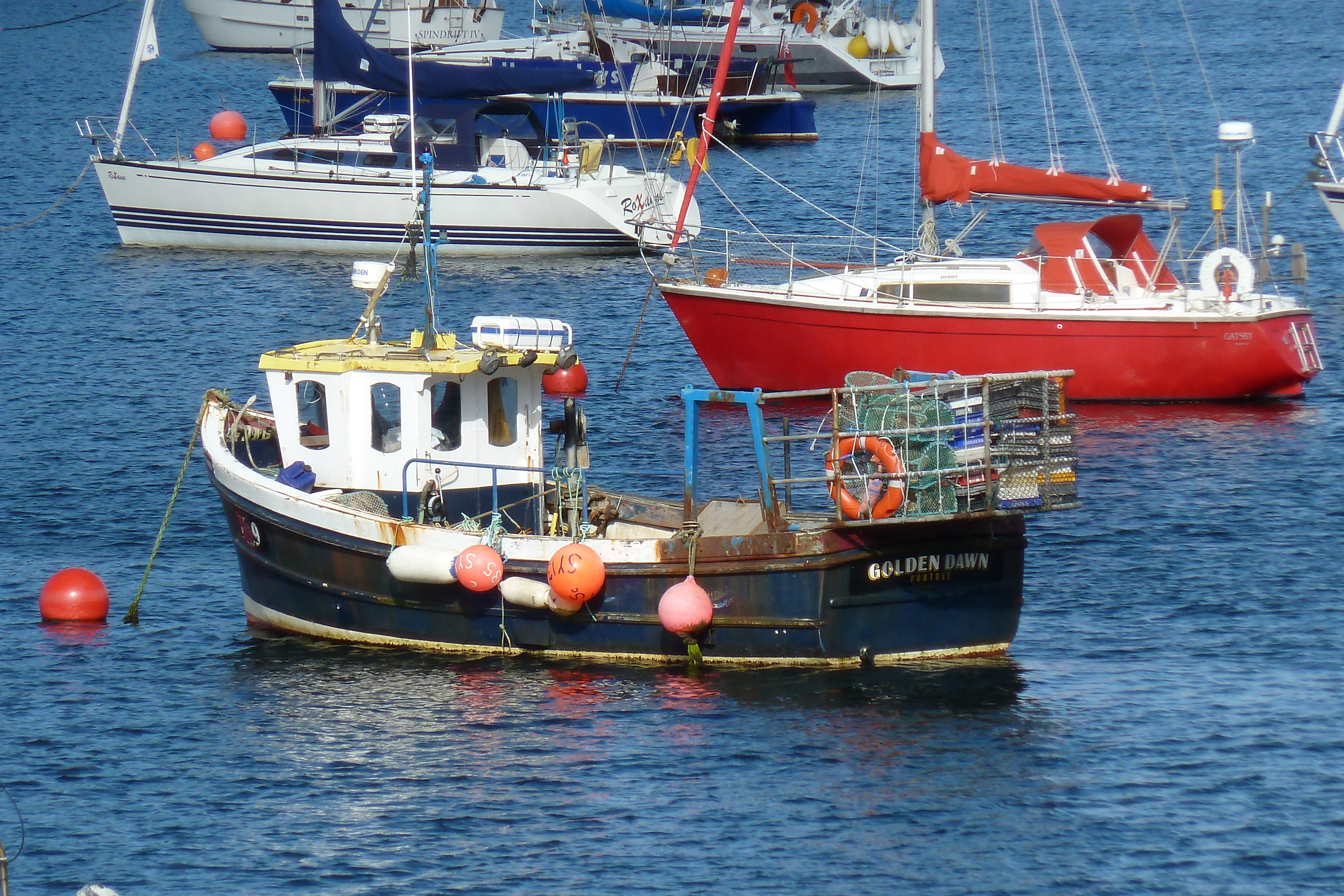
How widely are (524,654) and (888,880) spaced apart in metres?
5.74

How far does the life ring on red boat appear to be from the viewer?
1773 centimetres

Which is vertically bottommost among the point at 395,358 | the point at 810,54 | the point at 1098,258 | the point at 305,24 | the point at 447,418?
the point at 447,418

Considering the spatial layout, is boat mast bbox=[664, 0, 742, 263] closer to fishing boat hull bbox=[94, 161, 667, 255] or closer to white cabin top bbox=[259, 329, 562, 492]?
fishing boat hull bbox=[94, 161, 667, 255]

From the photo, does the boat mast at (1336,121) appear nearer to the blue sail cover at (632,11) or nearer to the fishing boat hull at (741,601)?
the fishing boat hull at (741,601)

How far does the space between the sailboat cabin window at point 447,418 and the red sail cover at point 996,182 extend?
13051 mm

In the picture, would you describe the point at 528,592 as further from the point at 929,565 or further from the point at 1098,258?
the point at 1098,258

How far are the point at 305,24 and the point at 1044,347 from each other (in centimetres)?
6154

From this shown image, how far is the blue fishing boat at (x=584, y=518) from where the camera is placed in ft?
58.6

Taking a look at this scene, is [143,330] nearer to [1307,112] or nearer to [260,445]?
[260,445]

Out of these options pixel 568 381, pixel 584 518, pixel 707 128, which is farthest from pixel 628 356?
pixel 584 518

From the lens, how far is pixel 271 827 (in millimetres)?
16203

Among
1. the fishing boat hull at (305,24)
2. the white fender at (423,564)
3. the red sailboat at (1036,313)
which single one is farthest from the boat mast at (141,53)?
the fishing boat hull at (305,24)

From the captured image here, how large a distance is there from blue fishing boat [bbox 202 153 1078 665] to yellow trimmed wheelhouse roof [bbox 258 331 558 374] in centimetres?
4

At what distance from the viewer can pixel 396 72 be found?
1644 inches
